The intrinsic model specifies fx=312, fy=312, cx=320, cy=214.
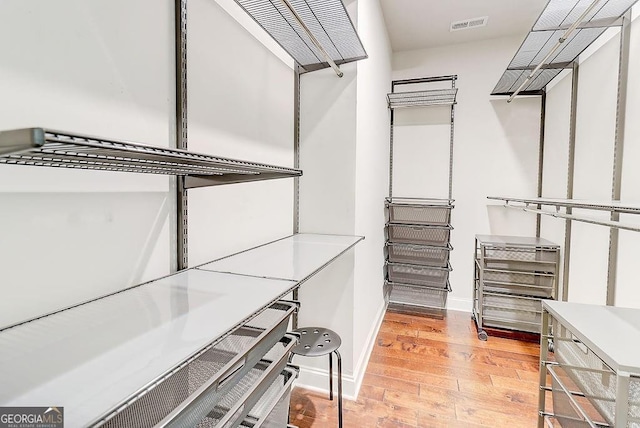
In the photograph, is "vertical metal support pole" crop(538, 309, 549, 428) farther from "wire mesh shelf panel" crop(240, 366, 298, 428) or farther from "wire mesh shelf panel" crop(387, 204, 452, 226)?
"wire mesh shelf panel" crop(387, 204, 452, 226)

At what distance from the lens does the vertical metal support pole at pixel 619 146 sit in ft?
5.80

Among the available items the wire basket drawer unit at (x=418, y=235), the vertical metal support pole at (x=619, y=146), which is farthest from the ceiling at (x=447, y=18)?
the wire basket drawer unit at (x=418, y=235)

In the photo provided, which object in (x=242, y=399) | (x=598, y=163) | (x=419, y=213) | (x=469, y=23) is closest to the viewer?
(x=242, y=399)

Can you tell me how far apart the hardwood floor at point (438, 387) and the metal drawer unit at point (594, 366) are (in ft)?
1.28

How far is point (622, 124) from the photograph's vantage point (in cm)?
179

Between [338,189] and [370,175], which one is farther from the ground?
[370,175]

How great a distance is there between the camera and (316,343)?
1542mm

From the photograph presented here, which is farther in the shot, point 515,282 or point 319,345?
point 515,282

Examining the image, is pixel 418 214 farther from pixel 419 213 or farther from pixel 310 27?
pixel 310 27

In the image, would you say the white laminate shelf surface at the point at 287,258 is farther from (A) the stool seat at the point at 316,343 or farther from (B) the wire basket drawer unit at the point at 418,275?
(B) the wire basket drawer unit at the point at 418,275

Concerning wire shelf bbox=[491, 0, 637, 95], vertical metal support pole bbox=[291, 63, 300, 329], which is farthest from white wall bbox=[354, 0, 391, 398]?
wire shelf bbox=[491, 0, 637, 95]

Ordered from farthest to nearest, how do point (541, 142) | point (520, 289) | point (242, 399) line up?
point (541, 142) → point (520, 289) → point (242, 399)

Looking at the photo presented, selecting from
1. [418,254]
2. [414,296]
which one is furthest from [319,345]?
[414,296]

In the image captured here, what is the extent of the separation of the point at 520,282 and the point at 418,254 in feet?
2.87
